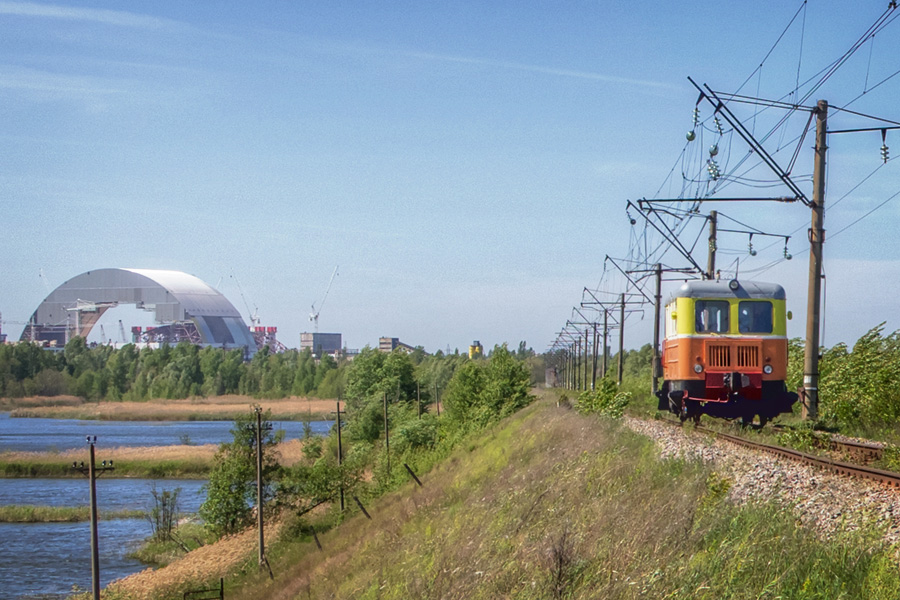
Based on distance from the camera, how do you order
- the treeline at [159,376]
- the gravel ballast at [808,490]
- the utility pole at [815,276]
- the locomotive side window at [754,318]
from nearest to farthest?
the gravel ballast at [808,490], the utility pole at [815,276], the locomotive side window at [754,318], the treeline at [159,376]

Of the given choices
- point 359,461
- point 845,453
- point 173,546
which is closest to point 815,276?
point 845,453

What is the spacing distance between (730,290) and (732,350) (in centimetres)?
141

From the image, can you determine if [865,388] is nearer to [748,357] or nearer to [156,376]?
[748,357]

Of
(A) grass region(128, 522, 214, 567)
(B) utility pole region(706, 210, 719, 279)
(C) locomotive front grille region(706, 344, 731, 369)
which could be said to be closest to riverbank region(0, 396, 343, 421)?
(A) grass region(128, 522, 214, 567)

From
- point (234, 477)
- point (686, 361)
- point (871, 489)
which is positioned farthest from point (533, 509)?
point (234, 477)

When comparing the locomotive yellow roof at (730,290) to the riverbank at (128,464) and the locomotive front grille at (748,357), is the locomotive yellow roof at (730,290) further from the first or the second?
the riverbank at (128,464)

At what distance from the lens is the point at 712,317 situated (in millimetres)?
21969

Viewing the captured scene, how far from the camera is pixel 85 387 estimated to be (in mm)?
183375

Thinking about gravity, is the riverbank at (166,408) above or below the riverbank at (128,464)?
below

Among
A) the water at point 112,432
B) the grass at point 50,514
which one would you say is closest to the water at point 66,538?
the grass at point 50,514

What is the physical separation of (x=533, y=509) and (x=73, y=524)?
53.0m

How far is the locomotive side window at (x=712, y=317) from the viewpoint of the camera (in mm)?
21922

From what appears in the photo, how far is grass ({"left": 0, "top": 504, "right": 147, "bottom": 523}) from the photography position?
58.0 meters

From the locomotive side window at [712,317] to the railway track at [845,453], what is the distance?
3.90 m
